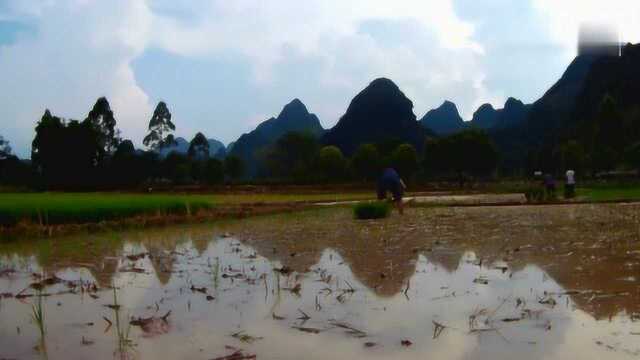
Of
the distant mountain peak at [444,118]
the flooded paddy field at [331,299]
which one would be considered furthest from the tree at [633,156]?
the distant mountain peak at [444,118]

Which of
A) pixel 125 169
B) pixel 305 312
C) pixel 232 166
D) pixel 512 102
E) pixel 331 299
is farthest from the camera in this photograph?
pixel 512 102

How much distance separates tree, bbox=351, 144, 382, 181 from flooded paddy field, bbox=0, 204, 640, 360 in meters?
47.4

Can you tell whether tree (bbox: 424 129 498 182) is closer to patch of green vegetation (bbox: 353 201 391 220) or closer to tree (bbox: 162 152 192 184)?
tree (bbox: 162 152 192 184)

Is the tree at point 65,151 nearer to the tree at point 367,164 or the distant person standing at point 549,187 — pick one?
the tree at point 367,164

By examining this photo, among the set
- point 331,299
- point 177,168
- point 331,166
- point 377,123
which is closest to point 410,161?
point 331,166

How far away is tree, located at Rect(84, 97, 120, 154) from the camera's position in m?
62.7

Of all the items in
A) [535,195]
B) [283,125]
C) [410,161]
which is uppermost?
[283,125]

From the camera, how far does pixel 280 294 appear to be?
19.3ft

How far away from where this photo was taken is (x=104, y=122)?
63.4m

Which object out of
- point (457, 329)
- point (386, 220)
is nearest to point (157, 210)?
point (386, 220)

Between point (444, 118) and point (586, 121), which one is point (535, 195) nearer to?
point (586, 121)

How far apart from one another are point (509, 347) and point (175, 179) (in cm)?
5989

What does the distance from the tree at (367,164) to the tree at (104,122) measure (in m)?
25.2

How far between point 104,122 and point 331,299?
2451 inches
